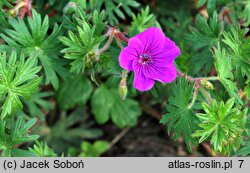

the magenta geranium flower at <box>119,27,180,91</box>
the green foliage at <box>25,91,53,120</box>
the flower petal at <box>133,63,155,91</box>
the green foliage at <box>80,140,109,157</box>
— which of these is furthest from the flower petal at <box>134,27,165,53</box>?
the green foliage at <box>80,140,109,157</box>

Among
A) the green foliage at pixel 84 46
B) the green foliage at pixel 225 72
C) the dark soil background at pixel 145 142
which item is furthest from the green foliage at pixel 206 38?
the dark soil background at pixel 145 142

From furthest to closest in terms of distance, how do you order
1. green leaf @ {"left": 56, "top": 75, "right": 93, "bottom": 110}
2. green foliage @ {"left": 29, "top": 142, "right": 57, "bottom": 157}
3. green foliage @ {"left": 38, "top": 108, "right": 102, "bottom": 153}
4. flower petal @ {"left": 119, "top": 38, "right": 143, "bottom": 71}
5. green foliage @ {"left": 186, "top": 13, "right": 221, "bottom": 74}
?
green foliage @ {"left": 38, "top": 108, "right": 102, "bottom": 153}, green leaf @ {"left": 56, "top": 75, "right": 93, "bottom": 110}, green foliage @ {"left": 186, "top": 13, "right": 221, "bottom": 74}, green foliage @ {"left": 29, "top": 142, "right": 57, "bottom": 157}, flower petal @ {"left": 119, "top": 38, "right": 143, "bottom": 71}

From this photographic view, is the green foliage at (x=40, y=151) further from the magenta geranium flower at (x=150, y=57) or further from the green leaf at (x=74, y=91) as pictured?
the green leaf at (x=74, y=91)

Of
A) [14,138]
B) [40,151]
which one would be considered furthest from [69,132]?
[14,138]

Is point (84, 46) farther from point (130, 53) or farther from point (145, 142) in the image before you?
point (145, 142)

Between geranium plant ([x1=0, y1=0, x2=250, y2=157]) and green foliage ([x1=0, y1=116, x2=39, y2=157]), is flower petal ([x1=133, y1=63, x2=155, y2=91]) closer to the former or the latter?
geranium plant ([x1=0, y1=0, x2=250, y2=157])
